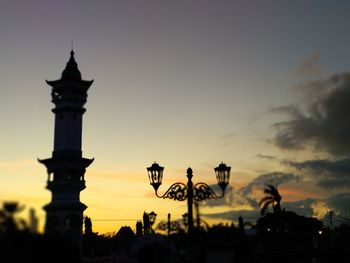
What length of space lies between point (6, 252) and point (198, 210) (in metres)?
8.70

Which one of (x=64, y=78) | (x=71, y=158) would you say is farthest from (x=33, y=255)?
(x=64, y=78)

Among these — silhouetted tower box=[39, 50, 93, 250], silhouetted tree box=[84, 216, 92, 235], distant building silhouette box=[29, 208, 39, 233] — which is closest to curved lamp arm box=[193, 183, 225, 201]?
distant building silhouette box=[29, 208, 39, 233]

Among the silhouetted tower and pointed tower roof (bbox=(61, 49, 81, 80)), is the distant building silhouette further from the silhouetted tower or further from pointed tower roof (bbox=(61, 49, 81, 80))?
pointed tower roof (bbox=(61, 49, 81, 80))

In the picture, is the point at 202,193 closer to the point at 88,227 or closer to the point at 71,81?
the point at 71,81

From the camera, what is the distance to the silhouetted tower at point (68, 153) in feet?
162

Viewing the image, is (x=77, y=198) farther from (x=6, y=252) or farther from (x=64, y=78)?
(x=6, y=252)

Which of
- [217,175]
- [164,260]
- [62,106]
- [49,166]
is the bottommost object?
[164,260]

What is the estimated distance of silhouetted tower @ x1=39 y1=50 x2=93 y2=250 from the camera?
4934cm

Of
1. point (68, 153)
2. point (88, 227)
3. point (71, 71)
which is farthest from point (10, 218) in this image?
point (88, 227)

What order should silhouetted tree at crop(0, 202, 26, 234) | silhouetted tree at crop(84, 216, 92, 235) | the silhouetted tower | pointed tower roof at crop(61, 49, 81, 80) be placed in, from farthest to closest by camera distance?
silhouetted tree at crop(84, 216, 92, 235) → pointed tower roof at crop(61, 49, 81, 80) → the silhouetted tower → silhouetted tree at crop(0, 202, 26, 234)

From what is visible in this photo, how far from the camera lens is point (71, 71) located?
54.0m

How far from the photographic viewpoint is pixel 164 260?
25188 millimetres

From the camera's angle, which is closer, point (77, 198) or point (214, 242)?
point (214, 242)

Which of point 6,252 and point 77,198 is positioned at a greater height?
point 77,198
